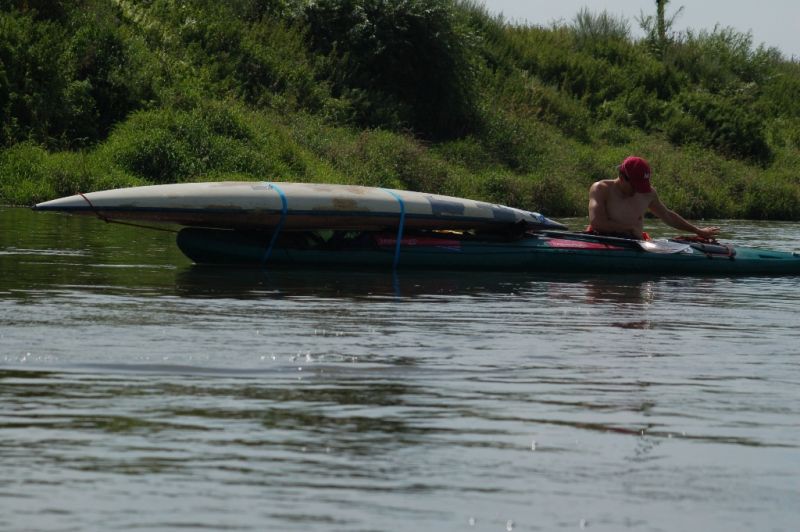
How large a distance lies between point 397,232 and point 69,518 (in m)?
8.75

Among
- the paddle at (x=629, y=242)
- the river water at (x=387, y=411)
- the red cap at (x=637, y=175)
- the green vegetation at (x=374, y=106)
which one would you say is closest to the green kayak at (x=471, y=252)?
the paddle at (x=629, y=242)

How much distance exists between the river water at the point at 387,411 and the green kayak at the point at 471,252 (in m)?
1.47

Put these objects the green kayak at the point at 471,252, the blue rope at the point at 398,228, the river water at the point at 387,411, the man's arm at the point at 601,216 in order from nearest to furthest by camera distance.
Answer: the river water at the point at 387,411 → the blue rope at the point at 398,228 → the green kayak at the point at 471,252 → the man's arm at the point at 601,216

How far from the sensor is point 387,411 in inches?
252

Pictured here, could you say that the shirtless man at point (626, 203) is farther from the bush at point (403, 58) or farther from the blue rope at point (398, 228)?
the bush at point (403, 58)

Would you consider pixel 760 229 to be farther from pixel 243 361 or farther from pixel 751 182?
pixel 243 361

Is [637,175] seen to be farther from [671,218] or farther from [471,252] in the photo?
[471,252]

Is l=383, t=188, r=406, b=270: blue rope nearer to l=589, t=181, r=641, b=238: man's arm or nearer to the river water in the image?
the river water

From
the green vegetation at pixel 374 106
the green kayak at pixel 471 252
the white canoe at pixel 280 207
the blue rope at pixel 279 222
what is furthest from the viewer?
the green vegetation at pixel 374 106

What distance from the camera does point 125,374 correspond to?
23.5ft

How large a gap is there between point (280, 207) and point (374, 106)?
1768 centimetres

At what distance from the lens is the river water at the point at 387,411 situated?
192 inches

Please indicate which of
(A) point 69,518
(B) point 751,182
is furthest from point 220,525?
(B) point 751,182

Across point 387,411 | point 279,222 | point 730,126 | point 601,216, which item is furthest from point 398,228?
point 730,126
